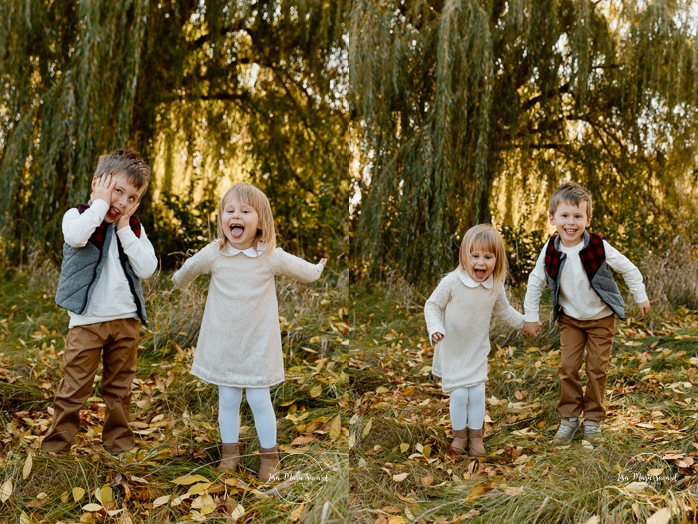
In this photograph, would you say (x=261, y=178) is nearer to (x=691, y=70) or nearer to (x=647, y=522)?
(x=691, y=70)

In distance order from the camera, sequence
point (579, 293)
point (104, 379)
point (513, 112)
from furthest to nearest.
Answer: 1. point (513, 112)
2. point (579, 293)
3. point (104, 379)

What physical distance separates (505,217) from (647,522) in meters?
2.19

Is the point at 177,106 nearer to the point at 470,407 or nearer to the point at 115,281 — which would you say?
the point at 115,281

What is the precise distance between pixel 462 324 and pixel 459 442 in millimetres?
426

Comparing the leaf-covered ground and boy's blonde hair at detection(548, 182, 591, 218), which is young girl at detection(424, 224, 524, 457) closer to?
the leaf-covered ground

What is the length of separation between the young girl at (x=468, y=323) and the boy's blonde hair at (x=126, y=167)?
3.68 feet

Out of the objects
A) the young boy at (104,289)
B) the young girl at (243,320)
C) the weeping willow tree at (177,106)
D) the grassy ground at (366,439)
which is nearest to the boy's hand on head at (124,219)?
the young boy at (104,289)

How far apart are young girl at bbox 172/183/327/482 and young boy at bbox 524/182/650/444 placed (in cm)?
93

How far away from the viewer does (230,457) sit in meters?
2.24

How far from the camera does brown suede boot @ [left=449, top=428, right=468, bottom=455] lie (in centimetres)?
237

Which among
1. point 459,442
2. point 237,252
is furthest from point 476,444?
point 237,252

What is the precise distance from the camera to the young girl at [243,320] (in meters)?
2.22

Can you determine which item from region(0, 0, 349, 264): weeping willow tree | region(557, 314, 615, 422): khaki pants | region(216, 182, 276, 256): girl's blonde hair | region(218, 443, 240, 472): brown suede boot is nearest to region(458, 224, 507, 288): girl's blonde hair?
region(557, 314, 615, 422): khaki pants

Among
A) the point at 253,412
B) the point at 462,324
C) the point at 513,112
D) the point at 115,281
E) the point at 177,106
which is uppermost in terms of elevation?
the point at 177,106
